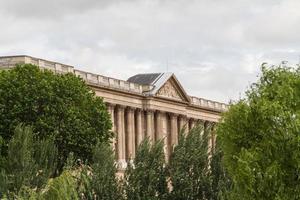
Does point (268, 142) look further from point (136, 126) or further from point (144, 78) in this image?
point (144, 78)

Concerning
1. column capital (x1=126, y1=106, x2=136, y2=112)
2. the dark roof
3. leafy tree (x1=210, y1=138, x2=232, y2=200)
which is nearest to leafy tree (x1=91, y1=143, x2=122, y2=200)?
leafy tree (x1=210, y1=138, x2=232, y2=200)

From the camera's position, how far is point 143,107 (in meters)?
150

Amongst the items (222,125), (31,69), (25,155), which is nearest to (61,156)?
(31,69)

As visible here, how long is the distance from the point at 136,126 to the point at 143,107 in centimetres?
273

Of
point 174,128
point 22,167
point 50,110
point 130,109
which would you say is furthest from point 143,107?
point 22,167

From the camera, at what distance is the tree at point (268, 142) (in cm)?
5272

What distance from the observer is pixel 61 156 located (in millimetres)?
94688

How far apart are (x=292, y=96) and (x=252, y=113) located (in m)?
2.15

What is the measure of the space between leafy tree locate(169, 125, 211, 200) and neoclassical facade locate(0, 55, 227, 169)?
59.7m

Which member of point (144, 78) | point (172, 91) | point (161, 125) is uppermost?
point (144, 78)

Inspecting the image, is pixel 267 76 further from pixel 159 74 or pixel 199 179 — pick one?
pixel 159 74

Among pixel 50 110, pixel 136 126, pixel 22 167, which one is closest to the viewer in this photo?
pixel 22 167

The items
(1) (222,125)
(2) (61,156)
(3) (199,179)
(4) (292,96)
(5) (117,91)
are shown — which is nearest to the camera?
(4) (292,96)

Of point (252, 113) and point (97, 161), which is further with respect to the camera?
point (97, 161)
